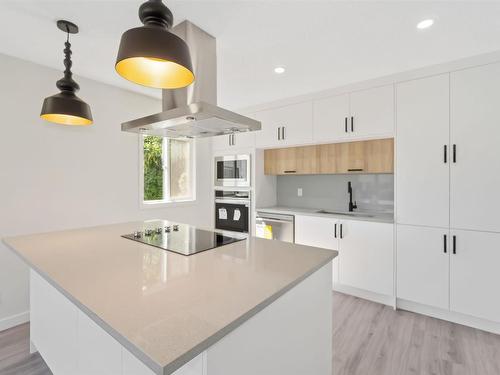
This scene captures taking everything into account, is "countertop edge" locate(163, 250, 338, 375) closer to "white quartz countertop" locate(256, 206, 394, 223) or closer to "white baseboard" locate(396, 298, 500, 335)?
"white quartz countertop" locate(256, 206, 394, 223)

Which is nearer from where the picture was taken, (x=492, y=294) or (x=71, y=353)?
(x=71, y=353)

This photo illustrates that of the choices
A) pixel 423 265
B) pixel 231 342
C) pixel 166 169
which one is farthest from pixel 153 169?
pixel 423 265

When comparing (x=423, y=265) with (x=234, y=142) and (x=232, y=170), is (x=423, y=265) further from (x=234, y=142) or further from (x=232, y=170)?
(x=234, y=142)

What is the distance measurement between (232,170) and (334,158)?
1.52 metres

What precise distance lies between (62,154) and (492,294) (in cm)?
423

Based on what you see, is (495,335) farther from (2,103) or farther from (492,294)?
(2,103)

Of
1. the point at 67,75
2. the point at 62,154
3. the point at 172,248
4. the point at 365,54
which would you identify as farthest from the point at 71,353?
the point at 365,54

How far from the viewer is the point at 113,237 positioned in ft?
6.28

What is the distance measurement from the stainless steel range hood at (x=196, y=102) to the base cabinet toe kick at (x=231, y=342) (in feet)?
3.53

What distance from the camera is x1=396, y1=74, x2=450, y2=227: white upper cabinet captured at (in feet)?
7.97

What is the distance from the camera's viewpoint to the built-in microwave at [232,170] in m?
3.80

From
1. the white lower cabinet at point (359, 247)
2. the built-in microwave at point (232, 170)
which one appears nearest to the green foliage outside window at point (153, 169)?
the built-in microwave at point (232, 170)

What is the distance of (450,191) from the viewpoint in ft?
7.86

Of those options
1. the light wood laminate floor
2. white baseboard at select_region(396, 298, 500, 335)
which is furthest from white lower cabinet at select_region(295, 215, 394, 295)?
the light wood laminate floor
